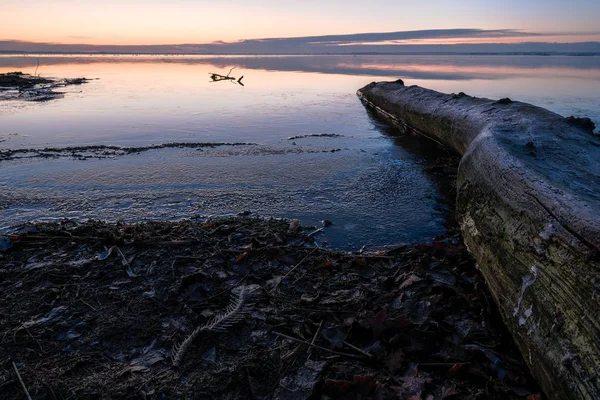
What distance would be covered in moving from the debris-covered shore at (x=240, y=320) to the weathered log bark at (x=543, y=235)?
0.69ft

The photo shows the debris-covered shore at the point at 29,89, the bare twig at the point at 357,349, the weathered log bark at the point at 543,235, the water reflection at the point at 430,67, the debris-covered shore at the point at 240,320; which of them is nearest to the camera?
the weathered log bark at the point at 543,235

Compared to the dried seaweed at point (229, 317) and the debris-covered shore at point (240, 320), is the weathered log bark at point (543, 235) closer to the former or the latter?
the debris-covered shore at point (240, 320)

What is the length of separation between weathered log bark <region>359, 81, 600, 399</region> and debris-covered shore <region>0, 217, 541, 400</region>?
210mm

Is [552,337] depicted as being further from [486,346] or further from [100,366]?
[100,366]

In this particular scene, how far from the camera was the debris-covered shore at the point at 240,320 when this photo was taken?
2.14 meters

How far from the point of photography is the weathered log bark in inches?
75.0

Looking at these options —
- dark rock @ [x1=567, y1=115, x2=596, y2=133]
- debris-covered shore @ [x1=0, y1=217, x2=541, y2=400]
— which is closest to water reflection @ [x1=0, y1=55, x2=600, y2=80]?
dark rock @ [x1=567, y1=115, x2=596, y2=133]

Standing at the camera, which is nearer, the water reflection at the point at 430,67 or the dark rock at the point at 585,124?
the dark rock at the point at 585,124

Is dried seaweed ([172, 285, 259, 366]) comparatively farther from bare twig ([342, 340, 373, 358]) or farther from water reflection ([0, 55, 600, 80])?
water reflection ([0, 55, 600, 80])

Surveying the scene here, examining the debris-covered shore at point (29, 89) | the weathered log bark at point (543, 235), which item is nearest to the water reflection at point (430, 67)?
the debris-covered shore at point (29, 89)

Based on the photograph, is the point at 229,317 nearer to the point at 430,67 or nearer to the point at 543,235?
the point at 543,235

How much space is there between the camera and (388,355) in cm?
234

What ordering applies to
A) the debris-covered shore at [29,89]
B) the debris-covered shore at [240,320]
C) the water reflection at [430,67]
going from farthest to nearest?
the water reflection at [430,67] → the debris-covered shore at [29,89] → the debris-covered shore at [240,320]

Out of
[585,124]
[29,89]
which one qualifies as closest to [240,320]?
[585,124]
